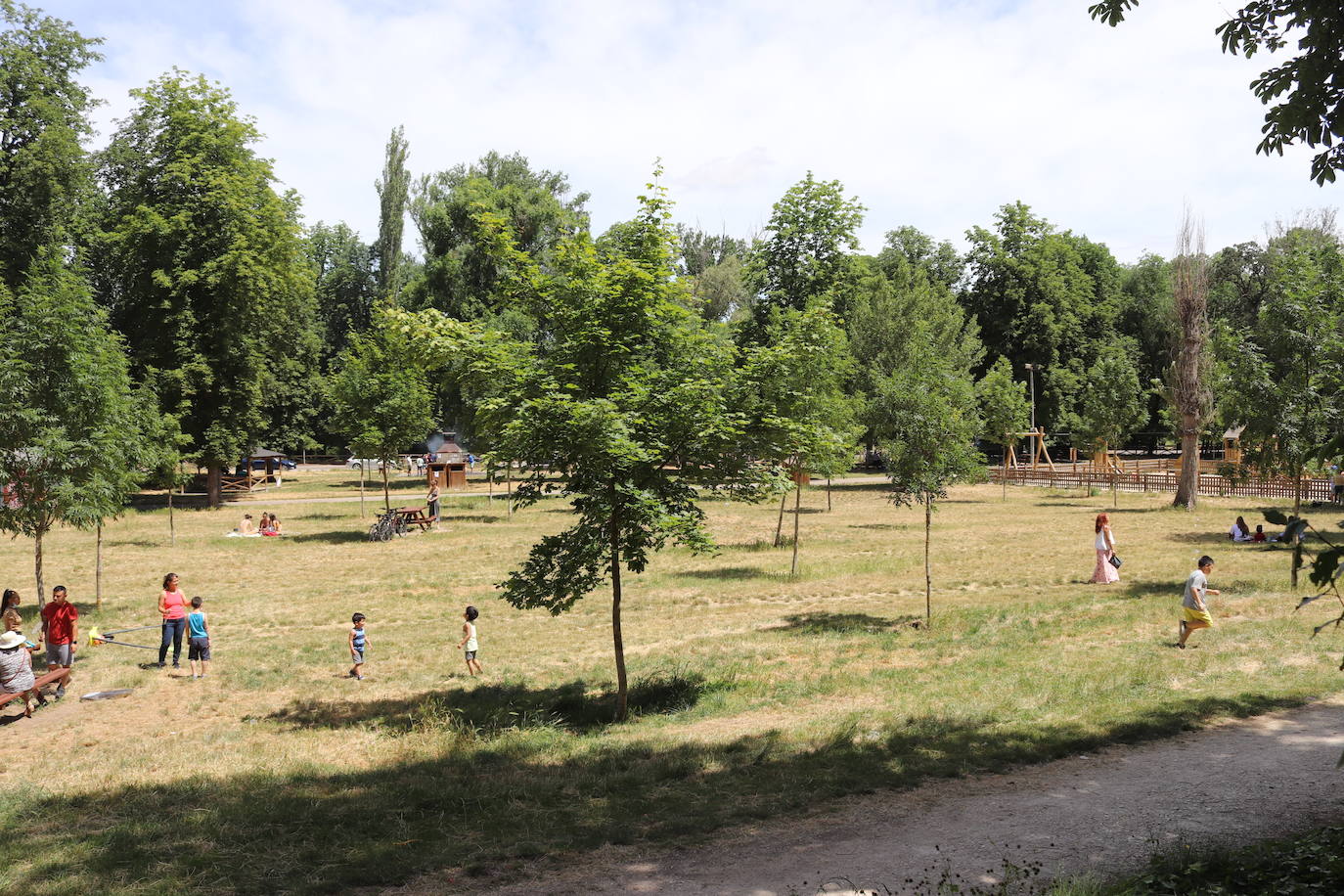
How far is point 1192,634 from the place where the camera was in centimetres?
1448

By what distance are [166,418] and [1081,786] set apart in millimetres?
30239

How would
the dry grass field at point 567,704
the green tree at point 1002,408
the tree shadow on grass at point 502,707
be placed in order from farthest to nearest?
1. the green tree at point 1002,408
2. the tree shadow on grass at point 502,707
3. the dry grass field at point 567,704

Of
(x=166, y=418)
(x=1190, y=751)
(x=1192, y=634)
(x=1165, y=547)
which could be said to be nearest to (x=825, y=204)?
(x=1165, y=547)

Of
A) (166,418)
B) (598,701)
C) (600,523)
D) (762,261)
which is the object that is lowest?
(598,701)

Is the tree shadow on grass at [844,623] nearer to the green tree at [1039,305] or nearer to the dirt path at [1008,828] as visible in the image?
the dirt path at [1008,828]

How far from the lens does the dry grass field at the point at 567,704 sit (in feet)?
26.5

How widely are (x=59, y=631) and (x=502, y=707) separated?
763 cm

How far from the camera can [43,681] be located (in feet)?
44.9

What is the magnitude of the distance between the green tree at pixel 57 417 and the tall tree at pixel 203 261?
22.1 meters

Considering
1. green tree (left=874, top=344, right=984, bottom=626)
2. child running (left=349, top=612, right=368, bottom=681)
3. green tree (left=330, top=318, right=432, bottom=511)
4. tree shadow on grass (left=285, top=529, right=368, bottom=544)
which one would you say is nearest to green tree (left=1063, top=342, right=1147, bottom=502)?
green tree (left=874, top=344, right=984, bottom=626)

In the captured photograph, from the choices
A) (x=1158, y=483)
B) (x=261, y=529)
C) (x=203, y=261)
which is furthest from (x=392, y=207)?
(x=1158, y=483)

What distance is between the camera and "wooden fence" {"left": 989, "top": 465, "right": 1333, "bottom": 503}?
1539 inches

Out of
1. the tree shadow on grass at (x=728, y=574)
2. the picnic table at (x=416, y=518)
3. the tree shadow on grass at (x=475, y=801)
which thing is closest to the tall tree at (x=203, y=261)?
the picnic table at (x=416, y=518)

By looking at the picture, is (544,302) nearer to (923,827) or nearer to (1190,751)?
(923,827)
